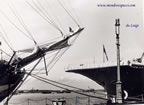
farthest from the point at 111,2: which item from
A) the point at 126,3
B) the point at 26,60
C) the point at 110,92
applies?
the point at 110,92

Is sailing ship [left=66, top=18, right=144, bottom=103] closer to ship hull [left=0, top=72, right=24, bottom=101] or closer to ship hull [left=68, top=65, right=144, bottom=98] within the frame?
ship hull [left=68, top=65, right=144, bottom=98]

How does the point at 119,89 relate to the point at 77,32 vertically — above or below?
below

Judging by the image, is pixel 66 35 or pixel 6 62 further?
pixel 66 35

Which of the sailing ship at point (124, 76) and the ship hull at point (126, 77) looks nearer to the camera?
the sailing ship at point (124, 76)

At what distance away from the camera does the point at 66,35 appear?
16141 mm

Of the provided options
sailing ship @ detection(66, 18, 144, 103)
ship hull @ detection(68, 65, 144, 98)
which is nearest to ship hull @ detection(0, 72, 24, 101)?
sailing ship @ detection(66, 18, 144, 103)

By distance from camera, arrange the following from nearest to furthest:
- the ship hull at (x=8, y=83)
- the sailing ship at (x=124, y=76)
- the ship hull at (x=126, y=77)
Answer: the ship hull at (x=8, y=83) → the sailing ship at (x=124, y=76) → the ship hull at (x=126, y=77)

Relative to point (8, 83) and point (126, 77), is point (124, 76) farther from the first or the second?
point (8, 83)

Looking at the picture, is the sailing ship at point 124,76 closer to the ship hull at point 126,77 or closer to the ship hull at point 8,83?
the ship hull at point 126,77

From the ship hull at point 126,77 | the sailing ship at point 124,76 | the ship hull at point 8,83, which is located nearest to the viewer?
the ship hull at point 8,83

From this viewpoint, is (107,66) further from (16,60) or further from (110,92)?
(16,60)

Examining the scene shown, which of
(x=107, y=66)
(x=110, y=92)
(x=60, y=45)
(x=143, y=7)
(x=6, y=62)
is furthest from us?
(x=110, y=92)

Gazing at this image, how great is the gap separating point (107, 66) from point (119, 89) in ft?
35.3

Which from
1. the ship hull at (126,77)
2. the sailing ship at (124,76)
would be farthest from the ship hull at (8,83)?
the ship hull at (126,77)
